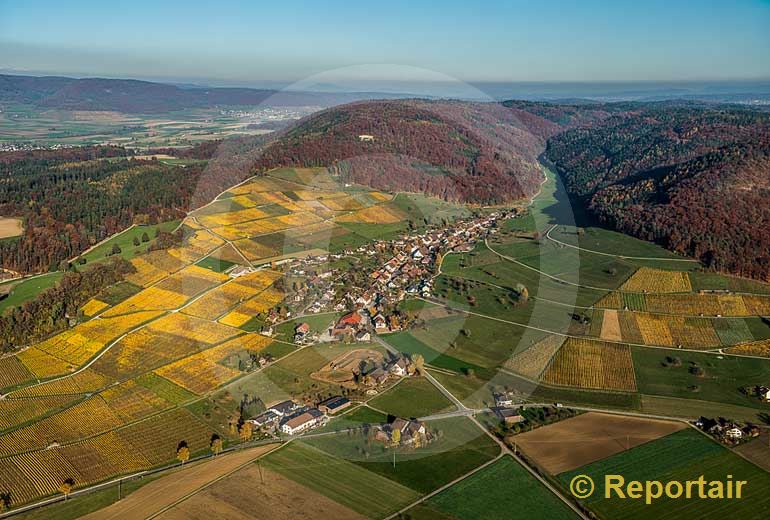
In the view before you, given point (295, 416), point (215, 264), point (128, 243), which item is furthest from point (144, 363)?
point (128, 243)

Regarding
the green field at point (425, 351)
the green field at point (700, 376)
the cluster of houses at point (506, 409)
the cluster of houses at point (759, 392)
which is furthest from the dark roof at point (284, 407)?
the cluster of houses at point (759, 392)

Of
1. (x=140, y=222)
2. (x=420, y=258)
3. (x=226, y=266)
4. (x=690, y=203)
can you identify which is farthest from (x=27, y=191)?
(x=690, y=203)

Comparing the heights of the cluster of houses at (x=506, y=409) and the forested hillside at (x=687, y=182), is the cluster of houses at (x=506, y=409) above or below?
below

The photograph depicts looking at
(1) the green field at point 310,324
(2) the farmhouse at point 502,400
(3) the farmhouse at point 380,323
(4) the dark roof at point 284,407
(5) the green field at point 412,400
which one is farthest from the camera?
(3) the farmhouse at point 380,323

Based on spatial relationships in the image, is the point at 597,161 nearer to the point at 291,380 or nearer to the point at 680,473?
the point at 291,380

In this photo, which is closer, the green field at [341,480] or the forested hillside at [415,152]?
the green field at [341,480]

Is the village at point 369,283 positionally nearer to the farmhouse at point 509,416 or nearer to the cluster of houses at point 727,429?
the farmhouse at point 509,416

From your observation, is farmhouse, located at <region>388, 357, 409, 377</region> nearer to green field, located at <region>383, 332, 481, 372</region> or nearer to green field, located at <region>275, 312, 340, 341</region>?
green field, located at <region>383, 332, 481, 372</region>
